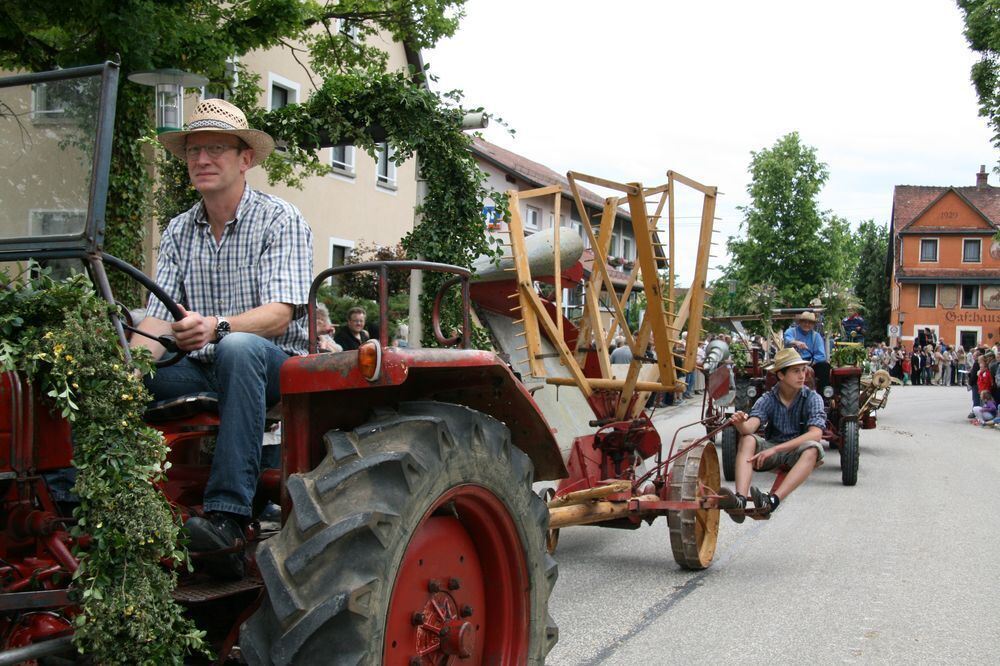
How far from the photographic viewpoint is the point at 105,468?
2.37 meters

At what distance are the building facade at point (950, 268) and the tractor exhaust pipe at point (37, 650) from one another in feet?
217

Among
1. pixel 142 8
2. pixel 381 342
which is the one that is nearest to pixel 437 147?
pixel 142 8

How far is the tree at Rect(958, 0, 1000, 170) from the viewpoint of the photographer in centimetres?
2281

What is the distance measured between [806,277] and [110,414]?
48472 mm

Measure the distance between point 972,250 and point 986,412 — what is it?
158 ft

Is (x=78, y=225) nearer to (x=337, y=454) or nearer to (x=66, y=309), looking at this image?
(x=66, y=309)

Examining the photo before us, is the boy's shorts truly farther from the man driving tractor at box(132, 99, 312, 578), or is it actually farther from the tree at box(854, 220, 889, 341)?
the tree at box(854, 220, 889, 341)

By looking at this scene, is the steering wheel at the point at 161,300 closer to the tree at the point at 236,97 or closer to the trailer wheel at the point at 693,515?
the trailer wheel at the point at 693,515

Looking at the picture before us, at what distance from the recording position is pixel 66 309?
2.43 metres

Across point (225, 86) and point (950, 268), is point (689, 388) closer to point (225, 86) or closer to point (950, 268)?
point (225, 86)

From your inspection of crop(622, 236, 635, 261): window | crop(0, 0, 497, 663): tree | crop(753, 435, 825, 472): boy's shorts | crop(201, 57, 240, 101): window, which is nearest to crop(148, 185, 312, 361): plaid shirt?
crop(0, 0, 497, 663): tree

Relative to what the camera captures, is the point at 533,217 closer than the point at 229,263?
No

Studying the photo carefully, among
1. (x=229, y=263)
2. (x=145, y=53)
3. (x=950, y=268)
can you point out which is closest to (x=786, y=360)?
(x=229, y=263)

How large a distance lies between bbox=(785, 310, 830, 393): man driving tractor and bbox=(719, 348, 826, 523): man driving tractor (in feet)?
14.3
